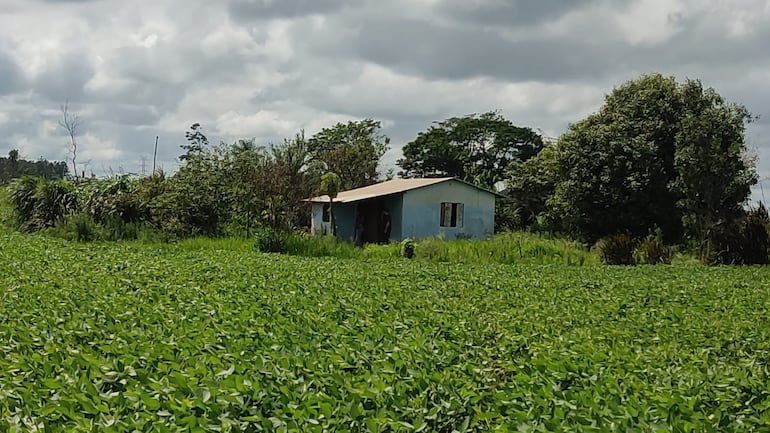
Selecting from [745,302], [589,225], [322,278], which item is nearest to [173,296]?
[322,278]

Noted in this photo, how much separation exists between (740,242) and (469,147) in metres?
24.1

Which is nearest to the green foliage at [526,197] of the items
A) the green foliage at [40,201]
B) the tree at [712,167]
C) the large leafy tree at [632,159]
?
the large leafy tree at [632,159]

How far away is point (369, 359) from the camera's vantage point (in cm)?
430

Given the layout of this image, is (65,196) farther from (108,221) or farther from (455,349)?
(455,349)

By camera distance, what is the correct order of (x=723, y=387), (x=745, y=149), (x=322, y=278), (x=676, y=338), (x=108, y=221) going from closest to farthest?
(x=723, y=387) → (x=676, y=338) → (x=322, y=278) → (x=108, y=221) → (x=745, y=149)

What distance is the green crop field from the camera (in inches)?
130

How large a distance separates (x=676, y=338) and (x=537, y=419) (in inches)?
109

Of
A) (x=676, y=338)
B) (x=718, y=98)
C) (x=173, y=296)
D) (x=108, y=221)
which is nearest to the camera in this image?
(x=676, y=338)

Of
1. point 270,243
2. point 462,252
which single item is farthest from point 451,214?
point 270,243

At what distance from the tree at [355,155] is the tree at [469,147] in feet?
12.4

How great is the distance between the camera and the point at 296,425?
10.2ft

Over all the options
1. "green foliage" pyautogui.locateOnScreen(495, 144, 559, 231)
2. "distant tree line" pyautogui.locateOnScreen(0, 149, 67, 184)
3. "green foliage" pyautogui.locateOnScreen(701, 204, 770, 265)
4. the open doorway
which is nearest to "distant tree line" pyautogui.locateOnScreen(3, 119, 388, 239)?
the open doorway

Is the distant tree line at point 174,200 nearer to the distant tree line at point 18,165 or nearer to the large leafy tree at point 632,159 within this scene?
the large leafy tree at point 632,159

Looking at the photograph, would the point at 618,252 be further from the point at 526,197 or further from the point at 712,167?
the point at 526,197
